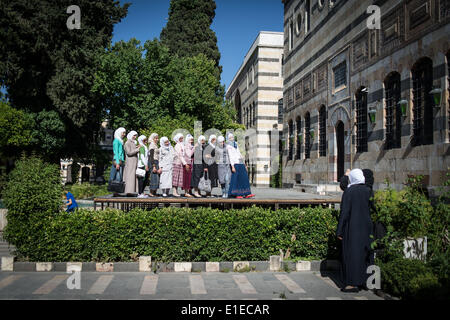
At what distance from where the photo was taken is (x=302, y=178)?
87.5ft

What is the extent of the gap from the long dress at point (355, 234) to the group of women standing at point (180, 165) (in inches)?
201

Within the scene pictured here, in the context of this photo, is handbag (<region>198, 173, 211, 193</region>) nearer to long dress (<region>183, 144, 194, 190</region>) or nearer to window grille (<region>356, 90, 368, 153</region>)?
long dress (<region>183, 144, 194, 190</region>)

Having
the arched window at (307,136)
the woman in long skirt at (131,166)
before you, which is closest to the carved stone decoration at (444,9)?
the woman in long skirt at (131,166)

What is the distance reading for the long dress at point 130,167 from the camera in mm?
12383

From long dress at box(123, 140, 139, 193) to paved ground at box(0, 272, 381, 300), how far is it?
422cm

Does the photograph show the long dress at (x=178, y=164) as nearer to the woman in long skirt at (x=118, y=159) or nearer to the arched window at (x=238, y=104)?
the woman in long skirt at (x=118, y=159)

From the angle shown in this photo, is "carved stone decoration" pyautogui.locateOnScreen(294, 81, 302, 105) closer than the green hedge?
No

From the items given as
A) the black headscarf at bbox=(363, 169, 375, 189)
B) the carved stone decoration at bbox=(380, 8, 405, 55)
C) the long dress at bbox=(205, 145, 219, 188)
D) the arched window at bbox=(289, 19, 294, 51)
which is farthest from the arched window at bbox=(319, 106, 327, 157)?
the black headscarf at bbox=(363, 169, 375, 189)

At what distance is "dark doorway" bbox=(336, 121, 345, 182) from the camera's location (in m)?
21.2

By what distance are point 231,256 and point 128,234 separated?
259cm

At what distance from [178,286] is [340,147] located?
16082 millimetres
